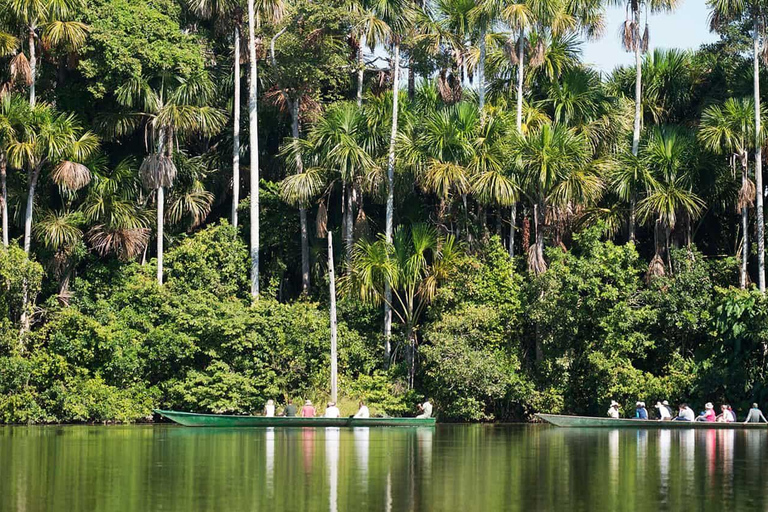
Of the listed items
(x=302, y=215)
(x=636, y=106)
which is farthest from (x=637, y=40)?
(x=302, y=215)

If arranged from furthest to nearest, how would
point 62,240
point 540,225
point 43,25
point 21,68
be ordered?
point 540,225 → point 43,25 → point 21,68 → point 62,240

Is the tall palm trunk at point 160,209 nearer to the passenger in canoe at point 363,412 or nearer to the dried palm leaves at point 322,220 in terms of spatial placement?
the dried palm leaves at point 322,220

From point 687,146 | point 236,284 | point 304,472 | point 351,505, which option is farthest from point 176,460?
point 687,146

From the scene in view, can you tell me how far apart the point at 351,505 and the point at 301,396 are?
25978 millimetres

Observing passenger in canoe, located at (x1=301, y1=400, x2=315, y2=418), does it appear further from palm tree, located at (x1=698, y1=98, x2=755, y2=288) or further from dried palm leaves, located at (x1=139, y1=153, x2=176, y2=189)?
palm tree, located at (x1=698, y1=98, x2=755, y2=288)

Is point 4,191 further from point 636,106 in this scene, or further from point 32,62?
point 636,106

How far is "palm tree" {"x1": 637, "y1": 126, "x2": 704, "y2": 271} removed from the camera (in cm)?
4691

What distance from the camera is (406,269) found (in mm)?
47844

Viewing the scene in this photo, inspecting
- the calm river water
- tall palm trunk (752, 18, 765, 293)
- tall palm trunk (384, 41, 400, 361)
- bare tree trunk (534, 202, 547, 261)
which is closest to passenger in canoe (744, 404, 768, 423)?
the calm river water

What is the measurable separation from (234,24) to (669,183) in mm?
18705

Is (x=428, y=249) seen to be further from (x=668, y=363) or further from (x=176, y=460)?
(x=176, y=460)

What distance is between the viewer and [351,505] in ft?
71.3

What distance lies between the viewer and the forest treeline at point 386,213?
46094 millimetres

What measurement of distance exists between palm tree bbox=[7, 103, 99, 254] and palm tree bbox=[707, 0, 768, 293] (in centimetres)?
2368
